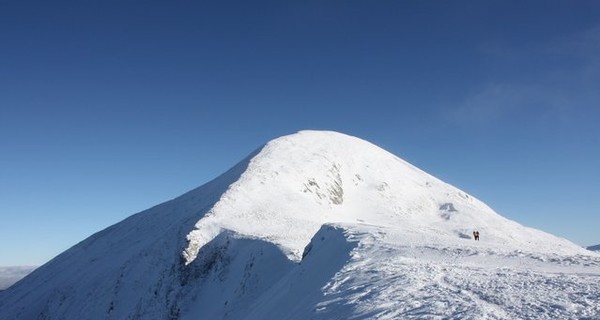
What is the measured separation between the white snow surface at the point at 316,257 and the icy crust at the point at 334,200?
0.26 metres

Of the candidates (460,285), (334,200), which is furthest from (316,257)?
(334,200)

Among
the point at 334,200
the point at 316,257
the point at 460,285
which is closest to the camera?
the point at 460,285

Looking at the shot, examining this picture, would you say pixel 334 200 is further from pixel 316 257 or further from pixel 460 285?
pixel 460 285

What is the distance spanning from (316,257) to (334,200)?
36339 millimetres

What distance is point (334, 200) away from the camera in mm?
60562

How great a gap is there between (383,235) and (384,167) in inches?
2359

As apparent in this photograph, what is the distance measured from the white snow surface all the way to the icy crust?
26cm

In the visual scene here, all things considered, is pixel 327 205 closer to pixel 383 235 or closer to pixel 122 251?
pixel 122 251

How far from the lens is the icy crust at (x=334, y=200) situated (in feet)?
137

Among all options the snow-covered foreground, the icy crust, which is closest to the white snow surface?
the snow-covered foreground

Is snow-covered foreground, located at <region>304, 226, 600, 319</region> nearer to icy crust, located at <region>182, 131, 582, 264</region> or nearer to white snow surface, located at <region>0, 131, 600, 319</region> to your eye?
white snow surface, located at <region>0, 131, 600, 319</region>

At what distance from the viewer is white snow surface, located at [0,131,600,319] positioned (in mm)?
14172

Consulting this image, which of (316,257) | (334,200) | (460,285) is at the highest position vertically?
(334,200)

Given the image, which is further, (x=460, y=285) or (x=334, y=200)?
(x=334, y=200)
